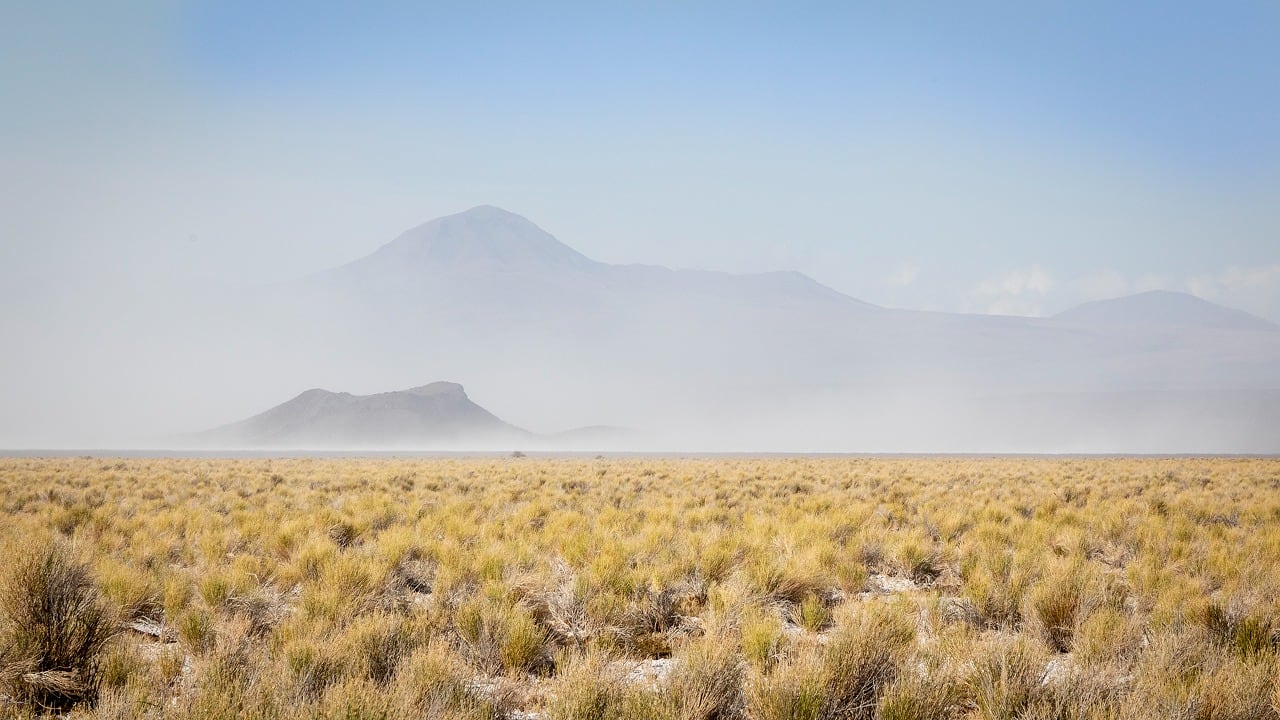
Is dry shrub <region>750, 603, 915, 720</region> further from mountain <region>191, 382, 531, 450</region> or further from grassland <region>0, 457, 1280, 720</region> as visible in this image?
mountain <region>191, 382, 531, 450</region>

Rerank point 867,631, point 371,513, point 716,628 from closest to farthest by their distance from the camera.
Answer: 1. point 867,631
2. point 716,628
3. point 371,513

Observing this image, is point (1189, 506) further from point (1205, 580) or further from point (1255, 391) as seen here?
point (1255, 391)

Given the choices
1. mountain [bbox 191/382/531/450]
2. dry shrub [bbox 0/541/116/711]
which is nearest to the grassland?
dry shrub [bbox 0/541/116/711]

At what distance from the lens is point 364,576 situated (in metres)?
6.21

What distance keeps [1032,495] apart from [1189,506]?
10.2ft

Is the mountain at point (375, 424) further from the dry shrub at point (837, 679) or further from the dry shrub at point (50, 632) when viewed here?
the dry shrub at point (837, 679)

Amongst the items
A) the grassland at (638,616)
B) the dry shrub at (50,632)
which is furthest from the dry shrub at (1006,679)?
Result: the dry shrub at (50,632)

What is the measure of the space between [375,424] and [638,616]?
172 metres

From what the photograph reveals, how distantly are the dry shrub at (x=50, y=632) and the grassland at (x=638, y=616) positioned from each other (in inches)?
0.6

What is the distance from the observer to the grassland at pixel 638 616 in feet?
11.8

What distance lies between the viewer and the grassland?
142 inches

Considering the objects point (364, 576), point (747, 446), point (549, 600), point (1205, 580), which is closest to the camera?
point (549, 600)

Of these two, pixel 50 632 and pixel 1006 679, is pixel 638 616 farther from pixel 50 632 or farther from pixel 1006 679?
pixel 50 632

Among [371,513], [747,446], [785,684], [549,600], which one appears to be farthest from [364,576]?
[747,446]
